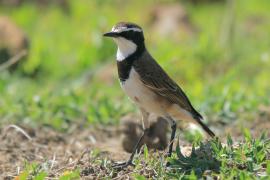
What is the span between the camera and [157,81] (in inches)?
262

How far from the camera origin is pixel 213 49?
38.1 feet

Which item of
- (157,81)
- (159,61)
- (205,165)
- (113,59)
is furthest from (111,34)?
(113,59)

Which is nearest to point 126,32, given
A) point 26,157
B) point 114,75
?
point 26,157

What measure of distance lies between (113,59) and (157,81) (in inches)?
197

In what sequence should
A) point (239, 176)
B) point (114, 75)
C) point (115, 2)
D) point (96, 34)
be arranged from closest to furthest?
1. point (239, 176)
2. point (114, 75)
3. point (96, 34)
4. point (115, 2)

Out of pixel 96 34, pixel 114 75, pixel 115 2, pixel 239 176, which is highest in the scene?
pixel 115 2

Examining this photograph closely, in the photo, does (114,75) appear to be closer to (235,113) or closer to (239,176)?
(235,113)

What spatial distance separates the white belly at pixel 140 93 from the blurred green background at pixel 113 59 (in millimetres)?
2030

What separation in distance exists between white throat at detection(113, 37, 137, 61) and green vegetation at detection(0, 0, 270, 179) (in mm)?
907

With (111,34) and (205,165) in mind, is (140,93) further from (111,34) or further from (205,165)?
(205,165)

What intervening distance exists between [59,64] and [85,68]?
47 cm

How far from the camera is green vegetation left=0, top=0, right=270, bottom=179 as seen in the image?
19.8 ft

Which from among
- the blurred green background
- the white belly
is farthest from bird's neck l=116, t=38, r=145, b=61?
the blurred green background

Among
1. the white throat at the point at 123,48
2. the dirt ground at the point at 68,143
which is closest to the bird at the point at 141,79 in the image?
the white throat at the point at 123,48
